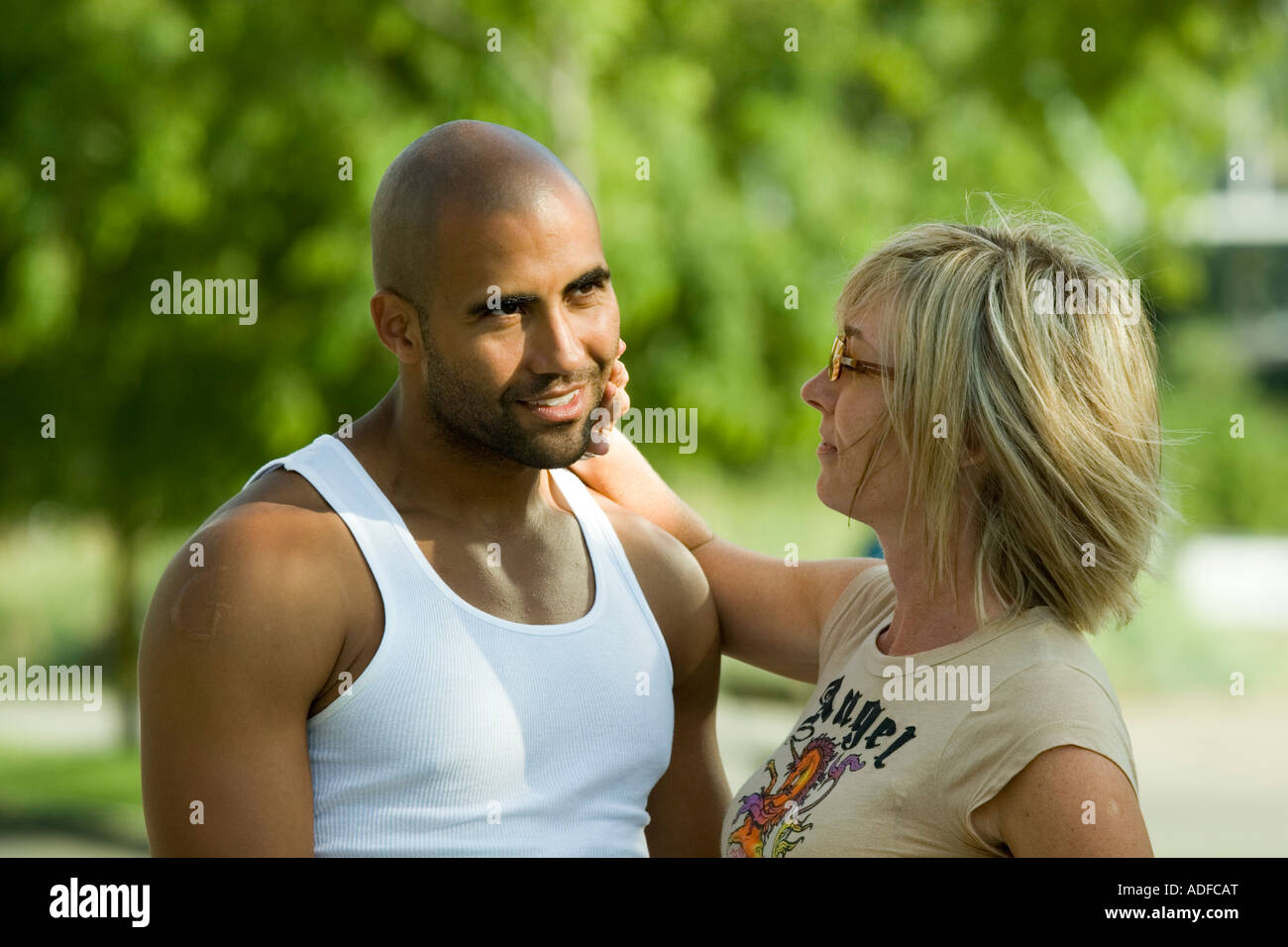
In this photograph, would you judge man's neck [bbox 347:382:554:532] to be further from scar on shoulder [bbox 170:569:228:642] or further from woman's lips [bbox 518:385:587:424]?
scar on shoulder [bbox 170:569:228:642]

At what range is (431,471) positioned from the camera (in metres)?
2.62

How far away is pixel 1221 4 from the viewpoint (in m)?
5.66

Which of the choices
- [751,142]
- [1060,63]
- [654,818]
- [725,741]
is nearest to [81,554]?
[725,741]

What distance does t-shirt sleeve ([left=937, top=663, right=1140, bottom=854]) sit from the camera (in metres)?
2.23

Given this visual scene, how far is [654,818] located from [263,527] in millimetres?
1119

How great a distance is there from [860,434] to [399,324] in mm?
848

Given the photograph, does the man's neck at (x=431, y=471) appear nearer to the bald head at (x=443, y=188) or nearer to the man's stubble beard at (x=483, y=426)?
the man's stubble beard at (x=483, y=426)

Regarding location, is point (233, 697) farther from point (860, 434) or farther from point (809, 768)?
point (860, 434)

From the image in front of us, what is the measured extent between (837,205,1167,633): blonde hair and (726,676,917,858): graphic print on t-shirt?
283 millimetres

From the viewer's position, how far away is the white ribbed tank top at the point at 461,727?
2408 mm

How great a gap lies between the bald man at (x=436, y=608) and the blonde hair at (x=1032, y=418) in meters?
0.56

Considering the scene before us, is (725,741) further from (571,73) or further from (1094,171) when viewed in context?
(571,73)

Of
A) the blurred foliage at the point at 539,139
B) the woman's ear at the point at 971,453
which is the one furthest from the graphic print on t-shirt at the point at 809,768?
the blurred foliage at the point at 539,139

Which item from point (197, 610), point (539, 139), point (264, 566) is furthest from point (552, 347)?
point (539, 139)
